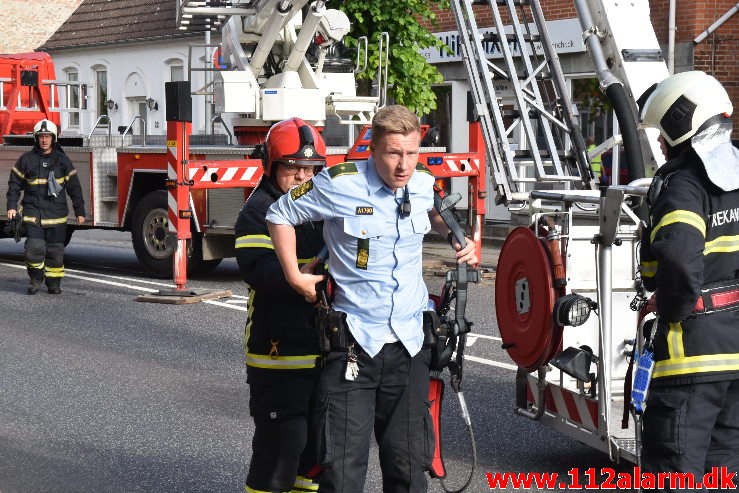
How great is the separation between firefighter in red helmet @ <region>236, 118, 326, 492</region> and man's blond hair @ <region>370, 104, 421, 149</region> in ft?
1.35

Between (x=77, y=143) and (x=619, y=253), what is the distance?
10959 mm

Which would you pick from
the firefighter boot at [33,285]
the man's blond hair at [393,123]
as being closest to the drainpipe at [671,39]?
the firefighter boot at [33,285]

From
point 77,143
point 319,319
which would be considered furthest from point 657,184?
point 77,143

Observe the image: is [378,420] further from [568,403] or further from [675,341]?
[568,403]

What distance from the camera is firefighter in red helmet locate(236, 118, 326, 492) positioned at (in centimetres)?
456

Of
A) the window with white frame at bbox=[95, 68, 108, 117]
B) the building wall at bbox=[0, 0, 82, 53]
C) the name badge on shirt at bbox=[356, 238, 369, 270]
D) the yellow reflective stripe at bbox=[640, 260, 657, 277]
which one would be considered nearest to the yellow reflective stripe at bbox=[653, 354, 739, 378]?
the yellow reflective stripe at bbox=[640, 260, 657, 277]

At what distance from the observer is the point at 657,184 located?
167 inches

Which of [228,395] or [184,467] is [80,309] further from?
[184,467]

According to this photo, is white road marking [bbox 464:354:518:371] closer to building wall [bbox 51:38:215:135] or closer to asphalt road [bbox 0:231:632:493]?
asphalt road [bbox 0:231:632:493]

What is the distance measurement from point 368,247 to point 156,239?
10.2m

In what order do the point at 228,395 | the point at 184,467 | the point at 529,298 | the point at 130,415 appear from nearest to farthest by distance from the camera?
1. the point at 529,298
2. the point at 184,467
3. the point at 130,415
4. the point at 228,395

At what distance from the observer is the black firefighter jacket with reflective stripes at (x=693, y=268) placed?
13.2 feet

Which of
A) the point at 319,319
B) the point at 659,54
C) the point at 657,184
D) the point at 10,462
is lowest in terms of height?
the point at 10,462

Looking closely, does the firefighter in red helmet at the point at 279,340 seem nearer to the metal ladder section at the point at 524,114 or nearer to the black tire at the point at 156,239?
the metal ladder section at the point at 524,114
